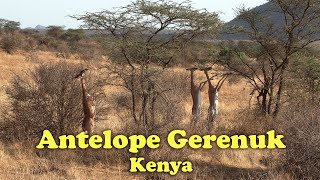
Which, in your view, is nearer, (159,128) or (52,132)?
(159,128)

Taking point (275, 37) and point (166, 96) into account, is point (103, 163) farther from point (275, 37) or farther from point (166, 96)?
point (275, 37)

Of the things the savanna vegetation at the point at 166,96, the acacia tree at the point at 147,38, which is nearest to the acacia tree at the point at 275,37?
the savanna vegetation at the point at 166,96

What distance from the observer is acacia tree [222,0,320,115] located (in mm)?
10562

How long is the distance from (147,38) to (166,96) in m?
1.22

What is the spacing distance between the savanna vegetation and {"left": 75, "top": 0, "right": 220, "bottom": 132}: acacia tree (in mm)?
20

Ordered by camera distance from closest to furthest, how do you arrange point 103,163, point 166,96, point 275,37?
point 103,163
point 166,96
point 275,37

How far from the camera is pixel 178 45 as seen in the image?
9094 mm

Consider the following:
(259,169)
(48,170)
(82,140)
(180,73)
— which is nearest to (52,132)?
(82,140)

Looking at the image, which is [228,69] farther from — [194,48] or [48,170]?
[48,170]

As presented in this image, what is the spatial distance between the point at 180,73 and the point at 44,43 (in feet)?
83.7

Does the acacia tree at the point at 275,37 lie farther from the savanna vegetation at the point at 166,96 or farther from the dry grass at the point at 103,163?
the dry grass at the point at 103,163

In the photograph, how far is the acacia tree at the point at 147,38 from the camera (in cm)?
855

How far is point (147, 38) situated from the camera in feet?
29.7

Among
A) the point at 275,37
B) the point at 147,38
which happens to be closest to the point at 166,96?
the point at 147,38
